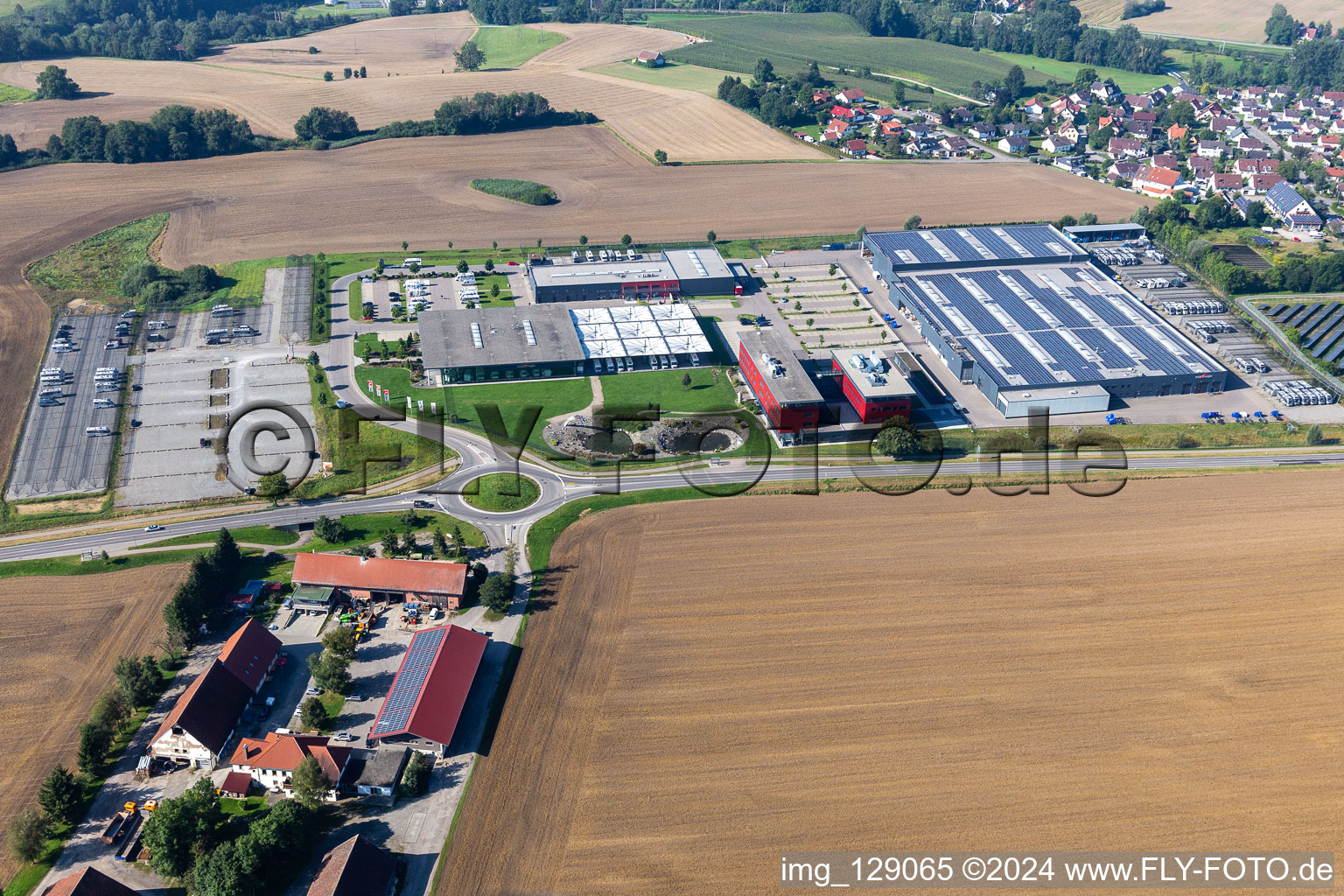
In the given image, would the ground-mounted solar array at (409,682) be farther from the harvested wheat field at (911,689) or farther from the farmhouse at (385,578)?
the harvested wheat field at (911,689)

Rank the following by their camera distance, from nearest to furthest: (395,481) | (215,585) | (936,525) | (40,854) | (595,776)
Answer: (40,854)
(595,776)
(215,585)
(936,525)
(395,481)

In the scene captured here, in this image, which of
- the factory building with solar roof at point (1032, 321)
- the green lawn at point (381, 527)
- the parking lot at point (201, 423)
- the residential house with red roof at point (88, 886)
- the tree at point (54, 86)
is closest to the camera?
the residential house with red roof at point (88, 886)

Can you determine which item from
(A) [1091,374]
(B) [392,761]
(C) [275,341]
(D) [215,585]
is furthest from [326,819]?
(A) [1091,374]

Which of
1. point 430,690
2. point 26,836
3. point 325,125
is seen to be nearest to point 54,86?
point 325,125

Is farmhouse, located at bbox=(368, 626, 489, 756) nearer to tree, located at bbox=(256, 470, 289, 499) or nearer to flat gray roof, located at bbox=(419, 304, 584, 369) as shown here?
tree, located at bbox=(256, 470, 289, 499)

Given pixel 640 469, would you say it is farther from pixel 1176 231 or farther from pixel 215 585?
pixel 1176 231

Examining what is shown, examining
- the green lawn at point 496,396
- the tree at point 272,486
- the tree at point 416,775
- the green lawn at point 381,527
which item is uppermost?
the green lawn at point 496,396

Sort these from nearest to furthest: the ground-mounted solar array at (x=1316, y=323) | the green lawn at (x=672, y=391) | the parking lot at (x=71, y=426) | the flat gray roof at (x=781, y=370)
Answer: the parking lot at (x=71, y=426) → the flat gray roof at (x=781, y=370) → the green lawn at (x=672, y=391) → the ground-mounted solar array at (x=1316, y=323)

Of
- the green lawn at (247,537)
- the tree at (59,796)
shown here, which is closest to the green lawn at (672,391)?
the green lawn at (247,537)
